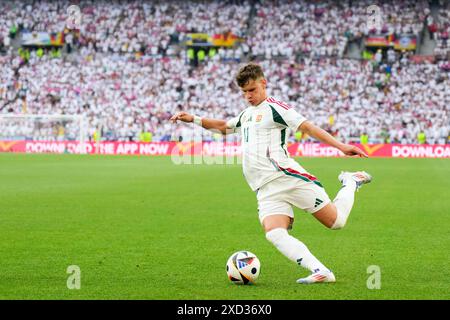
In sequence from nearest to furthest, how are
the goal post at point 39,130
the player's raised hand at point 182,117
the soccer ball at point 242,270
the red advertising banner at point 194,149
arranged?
the soccer ball at point 242,270, the player's raised hand at point 182,117, the red advertising banner at point 194,149, the goal post at point 39,130

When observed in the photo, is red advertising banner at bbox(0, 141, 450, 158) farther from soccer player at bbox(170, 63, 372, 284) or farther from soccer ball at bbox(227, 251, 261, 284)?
soccer ball at bbox(227, 251, 261, 284)

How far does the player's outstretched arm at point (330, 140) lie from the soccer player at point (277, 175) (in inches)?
1.6

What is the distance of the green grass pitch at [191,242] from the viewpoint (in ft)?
26.0

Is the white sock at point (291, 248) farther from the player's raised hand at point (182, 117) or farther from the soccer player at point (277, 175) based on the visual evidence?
the player's raised hand at point (182, 117)

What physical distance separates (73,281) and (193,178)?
1886 centimetres

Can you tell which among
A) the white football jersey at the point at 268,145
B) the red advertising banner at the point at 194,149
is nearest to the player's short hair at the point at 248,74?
the white football jersey at the point at 268,145

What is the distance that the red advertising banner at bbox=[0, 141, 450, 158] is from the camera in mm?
44188

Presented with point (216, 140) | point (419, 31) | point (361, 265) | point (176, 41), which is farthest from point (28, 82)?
point (361, 265)

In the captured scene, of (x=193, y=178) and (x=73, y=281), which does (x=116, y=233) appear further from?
(x=193, y=178)

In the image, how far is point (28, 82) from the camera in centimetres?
5231

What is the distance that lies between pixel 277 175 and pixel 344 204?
911mm

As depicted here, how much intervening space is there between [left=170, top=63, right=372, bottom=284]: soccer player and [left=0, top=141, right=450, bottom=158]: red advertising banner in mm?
35163

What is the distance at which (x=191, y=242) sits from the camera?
38.4 ft

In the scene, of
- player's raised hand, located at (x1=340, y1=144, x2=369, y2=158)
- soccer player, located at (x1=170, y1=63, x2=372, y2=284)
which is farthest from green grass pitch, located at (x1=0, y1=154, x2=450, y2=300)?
player's raised hand, located at (x1=340, y1=144, x2=369, y2=158)
